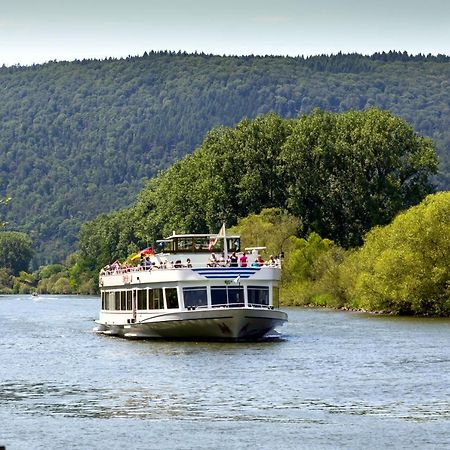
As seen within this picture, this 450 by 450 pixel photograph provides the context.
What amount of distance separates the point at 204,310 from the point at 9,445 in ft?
88.1

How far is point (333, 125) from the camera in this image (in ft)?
426

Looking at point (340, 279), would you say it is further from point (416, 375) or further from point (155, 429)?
point (155, 429)

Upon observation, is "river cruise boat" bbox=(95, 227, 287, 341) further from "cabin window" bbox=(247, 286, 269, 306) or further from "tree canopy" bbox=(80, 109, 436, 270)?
"tree canopy" bbox=(80, 109, 436, 270)

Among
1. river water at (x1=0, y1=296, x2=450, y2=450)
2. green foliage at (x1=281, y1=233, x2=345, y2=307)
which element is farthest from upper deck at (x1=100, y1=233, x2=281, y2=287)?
green foliage at (x1=281, y1=233, x2=345, y2=307)

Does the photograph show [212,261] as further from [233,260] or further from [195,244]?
[195,244]

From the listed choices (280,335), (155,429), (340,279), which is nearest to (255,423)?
(155,429)

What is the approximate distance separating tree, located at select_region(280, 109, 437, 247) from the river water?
54.5 meters

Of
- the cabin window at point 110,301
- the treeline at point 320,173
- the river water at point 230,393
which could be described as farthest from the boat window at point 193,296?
the treeline at point 320,173

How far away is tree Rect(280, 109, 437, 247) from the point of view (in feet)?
410

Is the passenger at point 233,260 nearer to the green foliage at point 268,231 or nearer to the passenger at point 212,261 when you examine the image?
the passenger at point 212,261

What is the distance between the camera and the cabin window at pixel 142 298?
6544cm

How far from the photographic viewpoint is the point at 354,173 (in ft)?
412

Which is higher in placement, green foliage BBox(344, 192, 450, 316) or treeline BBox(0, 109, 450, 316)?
treeline BBox(0, 109, 450, 316)

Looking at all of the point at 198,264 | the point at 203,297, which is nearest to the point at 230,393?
the point at 203,297
